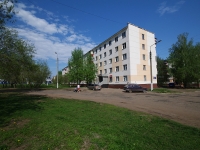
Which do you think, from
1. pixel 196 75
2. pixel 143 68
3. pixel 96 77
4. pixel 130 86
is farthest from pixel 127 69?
pixel 196 75

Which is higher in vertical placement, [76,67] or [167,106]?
[76,67]

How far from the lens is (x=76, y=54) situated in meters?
42.2

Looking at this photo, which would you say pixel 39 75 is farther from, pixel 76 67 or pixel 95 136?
pixel 95 136

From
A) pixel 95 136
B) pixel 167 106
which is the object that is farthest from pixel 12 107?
pixel 167 106

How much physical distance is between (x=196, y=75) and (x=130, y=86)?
1922 centimetres

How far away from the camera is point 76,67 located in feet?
134

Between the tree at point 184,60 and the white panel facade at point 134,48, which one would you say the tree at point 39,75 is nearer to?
the white panel facade at point 134,48

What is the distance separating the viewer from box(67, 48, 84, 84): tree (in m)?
39.6

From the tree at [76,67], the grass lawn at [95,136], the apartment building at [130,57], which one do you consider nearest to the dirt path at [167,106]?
the grass lawn at [95,136]

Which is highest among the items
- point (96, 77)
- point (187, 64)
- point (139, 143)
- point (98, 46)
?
point (98, 46)

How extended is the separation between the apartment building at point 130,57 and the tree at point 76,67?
823cm

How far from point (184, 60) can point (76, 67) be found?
30.2 meters

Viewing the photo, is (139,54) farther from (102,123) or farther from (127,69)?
(102,123)

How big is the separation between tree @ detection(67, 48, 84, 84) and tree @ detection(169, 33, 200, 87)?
26.3 metres
